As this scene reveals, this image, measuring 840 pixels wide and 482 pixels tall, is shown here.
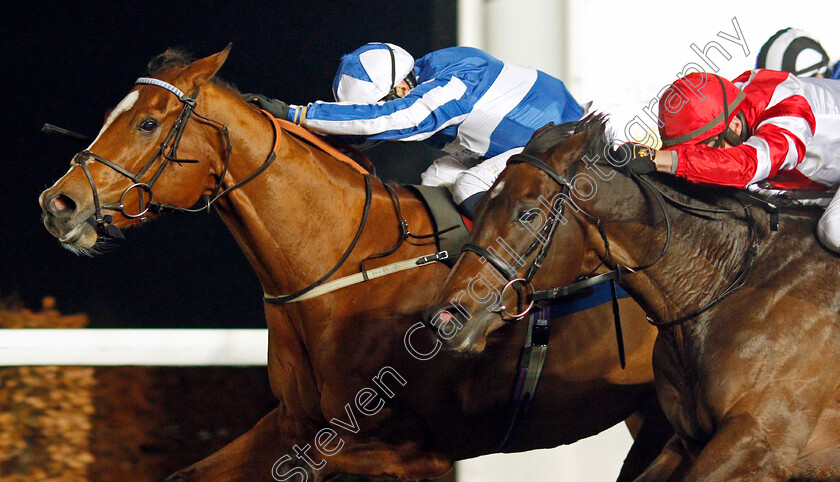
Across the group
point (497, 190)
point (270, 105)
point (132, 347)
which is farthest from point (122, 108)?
point (132, 347)

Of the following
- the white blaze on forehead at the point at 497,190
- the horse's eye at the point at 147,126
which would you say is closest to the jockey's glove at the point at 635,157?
the white blaze on forehead at the point at 497,190

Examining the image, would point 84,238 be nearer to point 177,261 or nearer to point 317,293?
point 317,293

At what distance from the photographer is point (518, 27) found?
4641 millimetres

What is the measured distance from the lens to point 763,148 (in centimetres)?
231

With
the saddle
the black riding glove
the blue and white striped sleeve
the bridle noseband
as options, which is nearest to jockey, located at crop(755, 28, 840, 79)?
the blue and white striped sleeve

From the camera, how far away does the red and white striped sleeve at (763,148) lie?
7.49 ft

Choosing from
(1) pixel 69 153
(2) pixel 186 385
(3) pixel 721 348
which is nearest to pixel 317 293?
(3) pixel 721 348

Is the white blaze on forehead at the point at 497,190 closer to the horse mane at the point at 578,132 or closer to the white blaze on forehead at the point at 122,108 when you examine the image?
the horse mane at the point at 578,132

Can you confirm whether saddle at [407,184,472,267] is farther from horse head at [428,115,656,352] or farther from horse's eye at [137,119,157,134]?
horse's eye at [137,119,157,134]

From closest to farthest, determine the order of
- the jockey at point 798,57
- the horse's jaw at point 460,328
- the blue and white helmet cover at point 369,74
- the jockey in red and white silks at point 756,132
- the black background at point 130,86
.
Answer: the horse's jaw at point 460,328 < the jockey in red and white silks at point 756,132 < the blue and white helmet cover at point 369,74 < the jockey at point 798,57 < the black background at point 130,86

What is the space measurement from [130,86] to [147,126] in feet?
6.60

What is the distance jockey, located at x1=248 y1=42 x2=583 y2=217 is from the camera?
308 centimetres

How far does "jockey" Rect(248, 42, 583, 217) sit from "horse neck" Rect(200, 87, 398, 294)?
24 centimetres

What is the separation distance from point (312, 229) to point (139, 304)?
213cm
